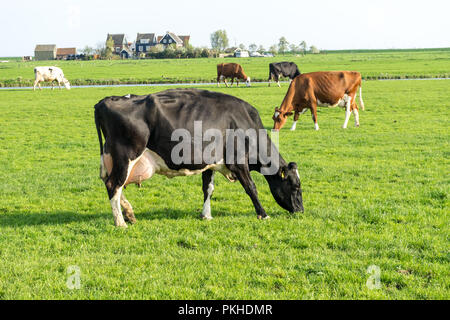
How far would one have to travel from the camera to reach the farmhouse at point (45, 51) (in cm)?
16000

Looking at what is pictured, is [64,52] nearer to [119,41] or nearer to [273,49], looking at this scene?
[119,41]

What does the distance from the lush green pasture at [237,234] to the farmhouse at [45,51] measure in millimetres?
160099

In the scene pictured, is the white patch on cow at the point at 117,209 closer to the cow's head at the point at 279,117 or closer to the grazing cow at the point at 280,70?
the cow's head at the point at 279,117

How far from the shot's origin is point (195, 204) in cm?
877

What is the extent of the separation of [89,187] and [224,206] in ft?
11.4

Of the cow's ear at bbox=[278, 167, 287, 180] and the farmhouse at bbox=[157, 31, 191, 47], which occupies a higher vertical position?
the farmhouse at bbox=[157, 31, 191, 47]

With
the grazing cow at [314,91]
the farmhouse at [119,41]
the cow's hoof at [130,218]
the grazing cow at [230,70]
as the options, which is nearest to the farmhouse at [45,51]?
the farmhouse at [119,41]

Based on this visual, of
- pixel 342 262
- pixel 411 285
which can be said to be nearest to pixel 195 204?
pixel 342 262

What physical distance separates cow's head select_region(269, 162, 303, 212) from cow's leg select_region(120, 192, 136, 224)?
7.99ft

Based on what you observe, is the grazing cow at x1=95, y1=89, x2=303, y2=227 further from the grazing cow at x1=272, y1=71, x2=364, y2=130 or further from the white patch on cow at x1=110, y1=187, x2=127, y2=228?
the grazing cow at x1=272, y1=71, x2=364, y2=130

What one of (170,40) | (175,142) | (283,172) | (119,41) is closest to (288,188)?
(283,172)

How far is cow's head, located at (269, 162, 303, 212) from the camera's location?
7859 mm

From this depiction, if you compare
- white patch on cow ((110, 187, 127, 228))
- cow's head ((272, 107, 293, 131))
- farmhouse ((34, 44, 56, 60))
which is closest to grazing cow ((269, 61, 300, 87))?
cow's head ((272, 107, 293, 131))

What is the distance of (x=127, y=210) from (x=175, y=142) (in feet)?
4.59
